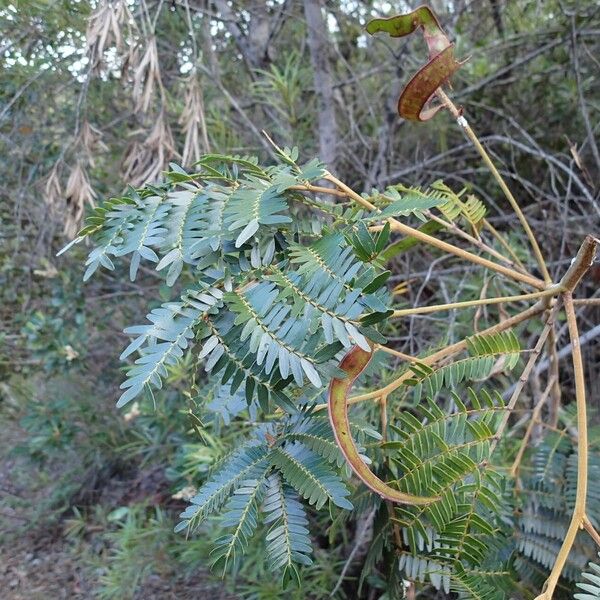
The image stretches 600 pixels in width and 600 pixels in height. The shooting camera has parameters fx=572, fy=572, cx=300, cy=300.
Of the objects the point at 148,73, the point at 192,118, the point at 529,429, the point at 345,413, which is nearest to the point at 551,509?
the point at 529,429

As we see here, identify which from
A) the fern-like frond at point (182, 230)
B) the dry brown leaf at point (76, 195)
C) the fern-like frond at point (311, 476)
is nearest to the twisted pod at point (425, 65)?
the fern-like frond at point (182, 230)

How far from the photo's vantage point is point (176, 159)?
1.59 m

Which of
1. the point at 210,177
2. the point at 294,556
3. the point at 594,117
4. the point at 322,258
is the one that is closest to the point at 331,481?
the point at 294,556

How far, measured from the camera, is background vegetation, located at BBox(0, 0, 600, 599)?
1.49 meters

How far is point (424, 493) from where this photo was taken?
24.5 inches

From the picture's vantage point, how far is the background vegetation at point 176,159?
1.49m

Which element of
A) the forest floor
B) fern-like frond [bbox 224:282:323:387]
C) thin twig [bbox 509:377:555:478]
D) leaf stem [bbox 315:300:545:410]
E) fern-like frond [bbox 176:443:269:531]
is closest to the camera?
fern-like frond [bbox 224:282:323:387]

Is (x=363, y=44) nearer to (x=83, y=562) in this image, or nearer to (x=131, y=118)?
(x=131, y=118)

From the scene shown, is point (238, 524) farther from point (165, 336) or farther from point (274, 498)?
point (165, 336)

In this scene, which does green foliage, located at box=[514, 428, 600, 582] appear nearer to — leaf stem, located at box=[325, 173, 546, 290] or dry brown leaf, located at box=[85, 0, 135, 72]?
leaf stem, located at box=[325, 173, 546, 290]

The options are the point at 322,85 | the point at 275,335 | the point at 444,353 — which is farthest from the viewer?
the point at 322,85

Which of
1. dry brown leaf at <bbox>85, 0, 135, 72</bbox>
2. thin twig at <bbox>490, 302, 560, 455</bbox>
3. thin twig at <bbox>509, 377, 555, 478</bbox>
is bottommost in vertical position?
thin twig at <bbox>509, 377, 555, 478</bbox>

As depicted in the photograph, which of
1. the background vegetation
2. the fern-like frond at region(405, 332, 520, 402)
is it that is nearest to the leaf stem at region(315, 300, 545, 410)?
the fern-like frond at region(405, 332, 520, 402)

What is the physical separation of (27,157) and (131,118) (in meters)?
0.38
